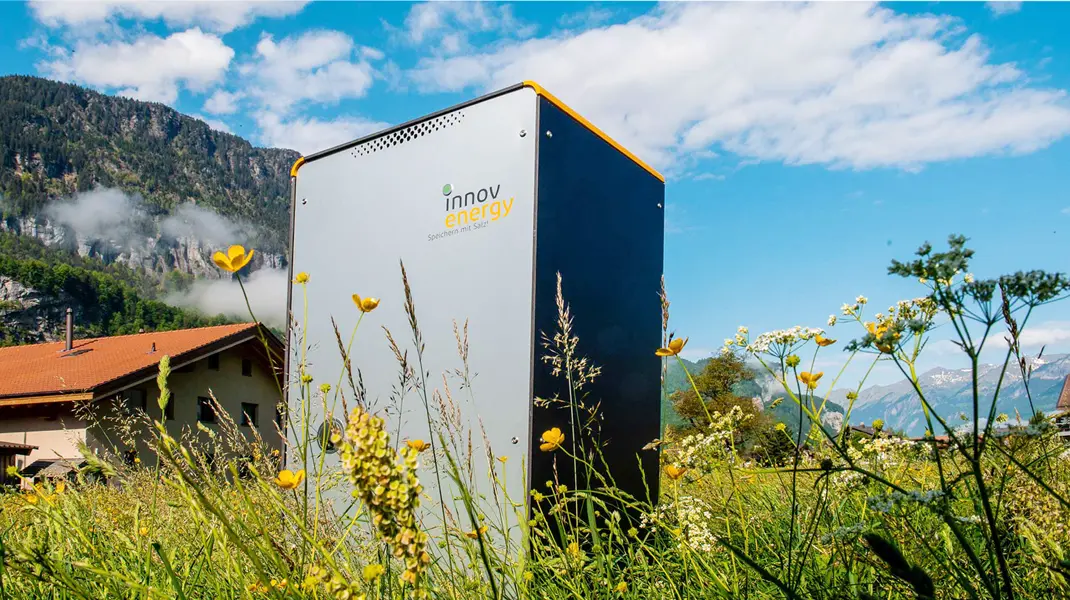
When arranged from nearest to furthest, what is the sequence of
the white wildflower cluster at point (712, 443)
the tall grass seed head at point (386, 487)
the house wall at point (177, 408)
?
the tall grass seed head at point (386, 487)
the white wildflower cluster at point (712, 443)
the house wall at point (177, 408)

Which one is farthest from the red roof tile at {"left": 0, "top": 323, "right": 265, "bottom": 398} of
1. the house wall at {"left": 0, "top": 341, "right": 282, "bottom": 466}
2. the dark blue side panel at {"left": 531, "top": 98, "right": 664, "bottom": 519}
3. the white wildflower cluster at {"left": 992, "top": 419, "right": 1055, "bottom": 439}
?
the white wildflower cluster at {"left": 992, "top": 419, "right": 1055, "bottom": 439}

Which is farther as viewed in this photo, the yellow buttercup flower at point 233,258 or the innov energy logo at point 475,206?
the innov energy logo at point 475,206

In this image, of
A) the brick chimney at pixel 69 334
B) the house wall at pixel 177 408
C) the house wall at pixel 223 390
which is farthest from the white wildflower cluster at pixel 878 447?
the brick chimney at pixel 69 334

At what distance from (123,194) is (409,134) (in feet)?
619

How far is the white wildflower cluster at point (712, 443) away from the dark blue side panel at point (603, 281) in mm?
1014

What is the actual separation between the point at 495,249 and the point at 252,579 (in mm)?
1665

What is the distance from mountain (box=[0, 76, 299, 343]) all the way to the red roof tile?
111 meters

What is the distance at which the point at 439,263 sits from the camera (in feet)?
10.1

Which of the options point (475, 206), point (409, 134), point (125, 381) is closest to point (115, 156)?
point (125, 381)

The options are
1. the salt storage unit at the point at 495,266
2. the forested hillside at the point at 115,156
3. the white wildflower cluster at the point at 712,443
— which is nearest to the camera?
the white wildflower cluster at the point at 712,443

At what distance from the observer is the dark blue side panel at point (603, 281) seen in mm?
2826

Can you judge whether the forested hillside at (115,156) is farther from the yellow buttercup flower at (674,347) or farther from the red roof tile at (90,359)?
the yellow buttercup flower at (674,347)

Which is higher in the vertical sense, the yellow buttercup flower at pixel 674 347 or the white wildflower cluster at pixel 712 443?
the yellow buttercup flower at pixel 674 347

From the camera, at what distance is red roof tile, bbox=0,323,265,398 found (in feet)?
54.9
